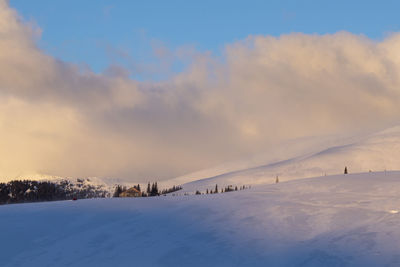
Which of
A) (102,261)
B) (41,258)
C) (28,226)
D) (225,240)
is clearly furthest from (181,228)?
(28,226)

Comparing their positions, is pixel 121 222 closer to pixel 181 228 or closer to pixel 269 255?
pixel 181 228

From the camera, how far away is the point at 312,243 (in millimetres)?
24969

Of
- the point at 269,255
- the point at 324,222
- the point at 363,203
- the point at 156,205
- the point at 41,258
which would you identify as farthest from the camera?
the point at 156,205

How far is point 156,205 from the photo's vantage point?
37781mm

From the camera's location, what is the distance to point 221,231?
28625 mm

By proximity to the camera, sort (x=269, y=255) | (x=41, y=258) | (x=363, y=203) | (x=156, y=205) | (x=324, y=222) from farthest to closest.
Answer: (x=156, y=205) → (x=363, y=203) → (x=324, y=222) → (x=41, y=258) → (x=269, y=255)

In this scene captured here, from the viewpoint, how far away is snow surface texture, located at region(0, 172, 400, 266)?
23875 mm

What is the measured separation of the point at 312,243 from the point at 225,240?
5.11 metres

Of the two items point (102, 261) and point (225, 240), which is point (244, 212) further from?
point (102, 261)

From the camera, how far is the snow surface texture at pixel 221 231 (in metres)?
23.9

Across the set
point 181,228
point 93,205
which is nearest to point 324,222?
point 181,228

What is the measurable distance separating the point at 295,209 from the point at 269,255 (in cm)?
864

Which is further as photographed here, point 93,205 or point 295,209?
point 93,205

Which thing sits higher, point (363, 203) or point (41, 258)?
point (363, 203)
